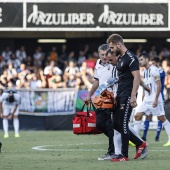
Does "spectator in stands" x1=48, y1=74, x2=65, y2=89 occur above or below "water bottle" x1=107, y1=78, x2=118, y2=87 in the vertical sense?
above

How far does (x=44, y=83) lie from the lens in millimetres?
28938

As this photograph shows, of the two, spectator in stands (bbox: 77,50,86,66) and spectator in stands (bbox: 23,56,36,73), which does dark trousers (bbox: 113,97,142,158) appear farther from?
spectator in stands (bbox: 77,50,86,66)

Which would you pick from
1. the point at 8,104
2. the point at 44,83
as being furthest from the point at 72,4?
the point at 8,104

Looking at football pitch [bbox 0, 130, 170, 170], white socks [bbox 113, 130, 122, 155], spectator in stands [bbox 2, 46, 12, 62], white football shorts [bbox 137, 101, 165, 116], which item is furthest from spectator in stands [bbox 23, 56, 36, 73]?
white socks [bbox 113, 130, 122, 155]

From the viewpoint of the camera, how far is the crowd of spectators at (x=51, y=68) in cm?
2880

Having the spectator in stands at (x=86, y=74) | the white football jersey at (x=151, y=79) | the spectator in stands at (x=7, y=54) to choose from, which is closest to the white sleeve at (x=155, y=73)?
the white football jersey at (x=151, y=79)

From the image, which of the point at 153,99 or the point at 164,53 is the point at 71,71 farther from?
the point at 153,99

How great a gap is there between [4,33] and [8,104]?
483 inches

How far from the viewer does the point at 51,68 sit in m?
29.7

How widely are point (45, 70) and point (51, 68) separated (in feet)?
0.94

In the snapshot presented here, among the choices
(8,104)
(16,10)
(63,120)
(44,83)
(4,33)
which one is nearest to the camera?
(8,104)

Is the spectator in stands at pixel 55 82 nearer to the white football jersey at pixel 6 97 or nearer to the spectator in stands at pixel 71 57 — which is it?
the spectator in stands at pixel 71 57

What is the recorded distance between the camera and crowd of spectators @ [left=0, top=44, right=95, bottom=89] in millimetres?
28781

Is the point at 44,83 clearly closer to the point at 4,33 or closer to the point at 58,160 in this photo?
the point at 4,33
